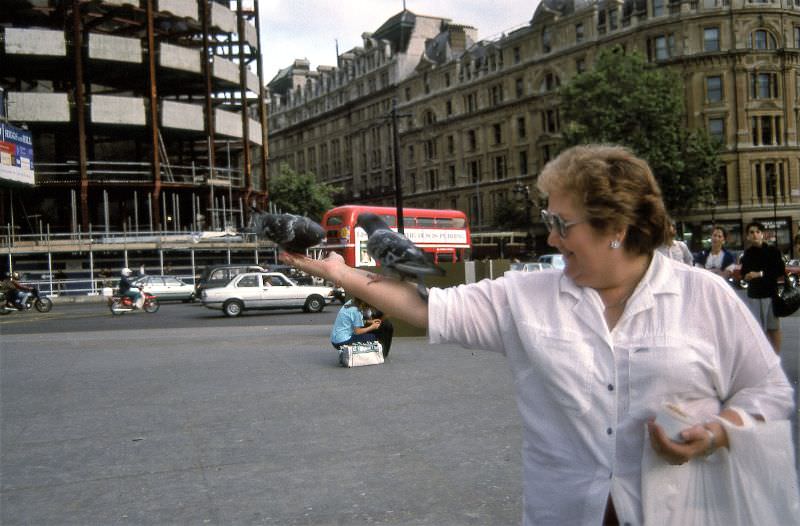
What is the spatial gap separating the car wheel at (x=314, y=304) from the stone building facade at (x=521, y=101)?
23.5 m

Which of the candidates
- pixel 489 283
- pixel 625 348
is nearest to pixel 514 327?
pixel 489 283

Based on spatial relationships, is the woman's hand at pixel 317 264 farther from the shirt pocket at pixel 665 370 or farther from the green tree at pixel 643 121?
the green tree at pixel 643 121

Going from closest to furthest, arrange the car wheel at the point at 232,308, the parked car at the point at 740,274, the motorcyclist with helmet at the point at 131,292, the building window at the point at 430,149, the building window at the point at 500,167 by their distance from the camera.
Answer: the parked car at the point at 740,274 < the car wheel at the point at 232,308 < the motorcyclist with helmet at the point at 131,292 < the building window at the point at 500,167 < the building window at the point at 430,149

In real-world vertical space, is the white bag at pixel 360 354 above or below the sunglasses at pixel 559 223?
below

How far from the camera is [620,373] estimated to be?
6.91 ft

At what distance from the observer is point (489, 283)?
236cm

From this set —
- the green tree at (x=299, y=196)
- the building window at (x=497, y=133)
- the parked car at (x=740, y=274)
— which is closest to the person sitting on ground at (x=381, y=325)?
the parked car at (x=740, y=274)

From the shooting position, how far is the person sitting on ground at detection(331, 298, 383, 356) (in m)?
11.1

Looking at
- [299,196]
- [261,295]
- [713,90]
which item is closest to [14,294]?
[261,295]

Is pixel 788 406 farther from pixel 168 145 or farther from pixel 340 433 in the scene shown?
pixel 168 145

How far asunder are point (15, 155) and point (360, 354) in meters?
28.0

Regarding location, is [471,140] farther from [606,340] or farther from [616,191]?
[606,340]

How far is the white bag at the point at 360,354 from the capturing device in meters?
10.9

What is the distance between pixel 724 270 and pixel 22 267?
38.4m
